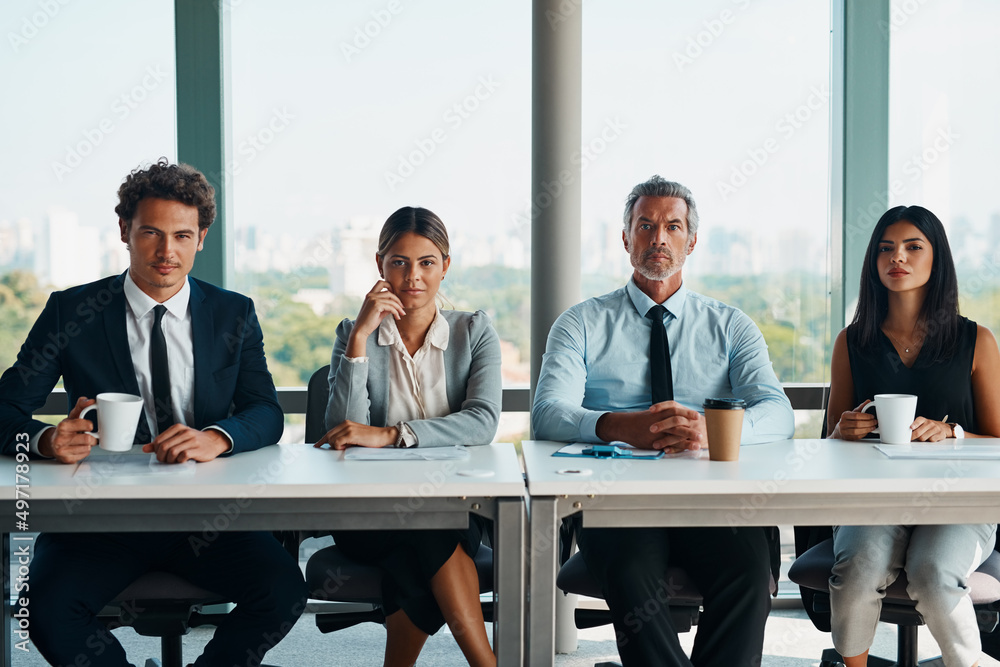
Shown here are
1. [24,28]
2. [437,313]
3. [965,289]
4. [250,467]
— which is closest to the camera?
[250,467]

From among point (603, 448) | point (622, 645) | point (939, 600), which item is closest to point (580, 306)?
point (603, 448)

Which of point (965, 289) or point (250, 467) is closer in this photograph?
point (250, 467)

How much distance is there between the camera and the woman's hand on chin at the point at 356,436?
6.73 feet

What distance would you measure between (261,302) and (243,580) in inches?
59.4

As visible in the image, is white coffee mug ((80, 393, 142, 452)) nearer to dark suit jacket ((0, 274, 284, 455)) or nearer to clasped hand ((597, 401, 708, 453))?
dark suit jacket ((0, 274, 284, 455))

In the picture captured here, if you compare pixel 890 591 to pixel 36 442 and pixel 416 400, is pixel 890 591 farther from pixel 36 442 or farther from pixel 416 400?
pixel 36 442

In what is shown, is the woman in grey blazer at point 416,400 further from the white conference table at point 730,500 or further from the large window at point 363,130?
the large window at point 363,130

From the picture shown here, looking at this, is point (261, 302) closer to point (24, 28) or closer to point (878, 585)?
point (24, 28)

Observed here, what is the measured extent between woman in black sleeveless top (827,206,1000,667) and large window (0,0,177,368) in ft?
8.18

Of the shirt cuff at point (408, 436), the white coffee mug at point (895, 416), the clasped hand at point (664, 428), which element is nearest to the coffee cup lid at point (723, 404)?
the clasped hand at point (664, 428)

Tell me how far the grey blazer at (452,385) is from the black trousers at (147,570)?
44 centimetres

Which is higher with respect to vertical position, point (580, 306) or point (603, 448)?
point (580, 306)

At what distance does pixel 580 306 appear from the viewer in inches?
102

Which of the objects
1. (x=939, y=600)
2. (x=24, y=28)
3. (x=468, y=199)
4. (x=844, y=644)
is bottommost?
(x=844, y=644)
